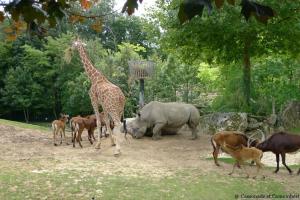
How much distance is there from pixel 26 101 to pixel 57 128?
2186 cm

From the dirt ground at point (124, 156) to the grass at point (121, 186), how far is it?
0.49m

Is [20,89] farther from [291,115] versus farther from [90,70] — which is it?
[291,115]

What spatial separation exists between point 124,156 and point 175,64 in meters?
15.7

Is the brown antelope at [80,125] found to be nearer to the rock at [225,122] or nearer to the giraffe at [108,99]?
the giraffe at [108,99]

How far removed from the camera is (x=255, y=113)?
649 inches

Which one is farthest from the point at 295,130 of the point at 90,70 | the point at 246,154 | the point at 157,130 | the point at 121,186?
the point at 121,186

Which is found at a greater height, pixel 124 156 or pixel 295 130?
pixel 295 130

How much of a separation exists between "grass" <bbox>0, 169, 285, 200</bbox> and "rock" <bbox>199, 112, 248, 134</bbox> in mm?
5510

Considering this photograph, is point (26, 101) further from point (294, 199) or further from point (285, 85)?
point (294, 199)

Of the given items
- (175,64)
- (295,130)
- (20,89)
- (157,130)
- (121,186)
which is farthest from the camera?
(20,89)

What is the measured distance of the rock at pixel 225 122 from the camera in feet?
47.5

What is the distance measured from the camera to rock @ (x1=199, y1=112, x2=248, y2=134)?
14484 millimetres

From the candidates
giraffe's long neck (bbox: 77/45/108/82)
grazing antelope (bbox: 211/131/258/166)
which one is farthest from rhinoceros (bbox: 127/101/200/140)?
grazing antelope (bbox: 211/131/258/166)

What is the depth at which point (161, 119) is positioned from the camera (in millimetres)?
14195
